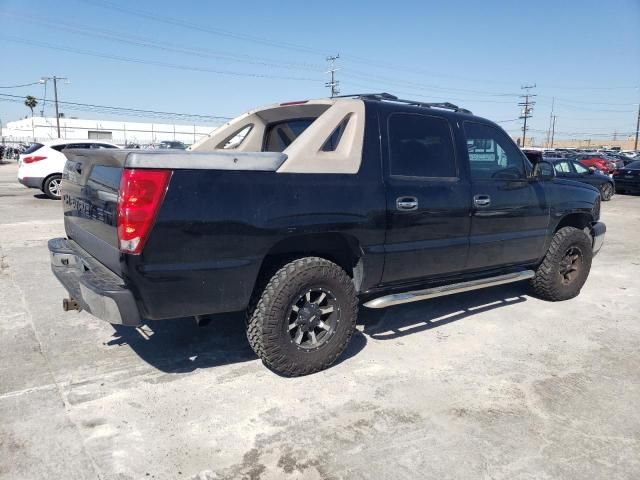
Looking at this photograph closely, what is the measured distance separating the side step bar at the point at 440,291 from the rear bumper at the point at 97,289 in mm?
1719

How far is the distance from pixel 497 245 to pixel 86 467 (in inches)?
144

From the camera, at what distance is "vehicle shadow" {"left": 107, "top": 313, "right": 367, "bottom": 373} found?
3.79 metres

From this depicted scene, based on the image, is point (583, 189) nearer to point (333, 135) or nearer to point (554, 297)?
point (554, 297)

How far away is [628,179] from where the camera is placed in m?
20.8

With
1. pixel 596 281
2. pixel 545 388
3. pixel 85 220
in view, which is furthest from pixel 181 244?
pixel 596 281

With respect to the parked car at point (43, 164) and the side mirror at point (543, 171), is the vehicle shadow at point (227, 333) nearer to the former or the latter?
the side mirror at point (543, 171)

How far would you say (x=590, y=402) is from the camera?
3363 mm

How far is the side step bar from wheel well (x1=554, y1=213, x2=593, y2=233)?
910mm

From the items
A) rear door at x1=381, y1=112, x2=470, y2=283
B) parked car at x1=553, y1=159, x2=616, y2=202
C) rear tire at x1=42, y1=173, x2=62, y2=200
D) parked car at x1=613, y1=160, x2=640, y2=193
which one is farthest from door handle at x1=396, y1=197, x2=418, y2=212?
parked car at x1=613, y1=160, x2=640, y2=193

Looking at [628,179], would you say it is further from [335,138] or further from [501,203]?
[335,138]

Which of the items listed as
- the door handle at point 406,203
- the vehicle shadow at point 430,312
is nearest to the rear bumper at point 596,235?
the vehicle shadow at point 430,312

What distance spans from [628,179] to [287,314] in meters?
21.8

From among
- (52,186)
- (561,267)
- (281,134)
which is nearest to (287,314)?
(281,134)

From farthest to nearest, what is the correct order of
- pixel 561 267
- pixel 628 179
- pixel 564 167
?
1. pixel 628 179
2. pixel 564 167
3. pixel 561 267
